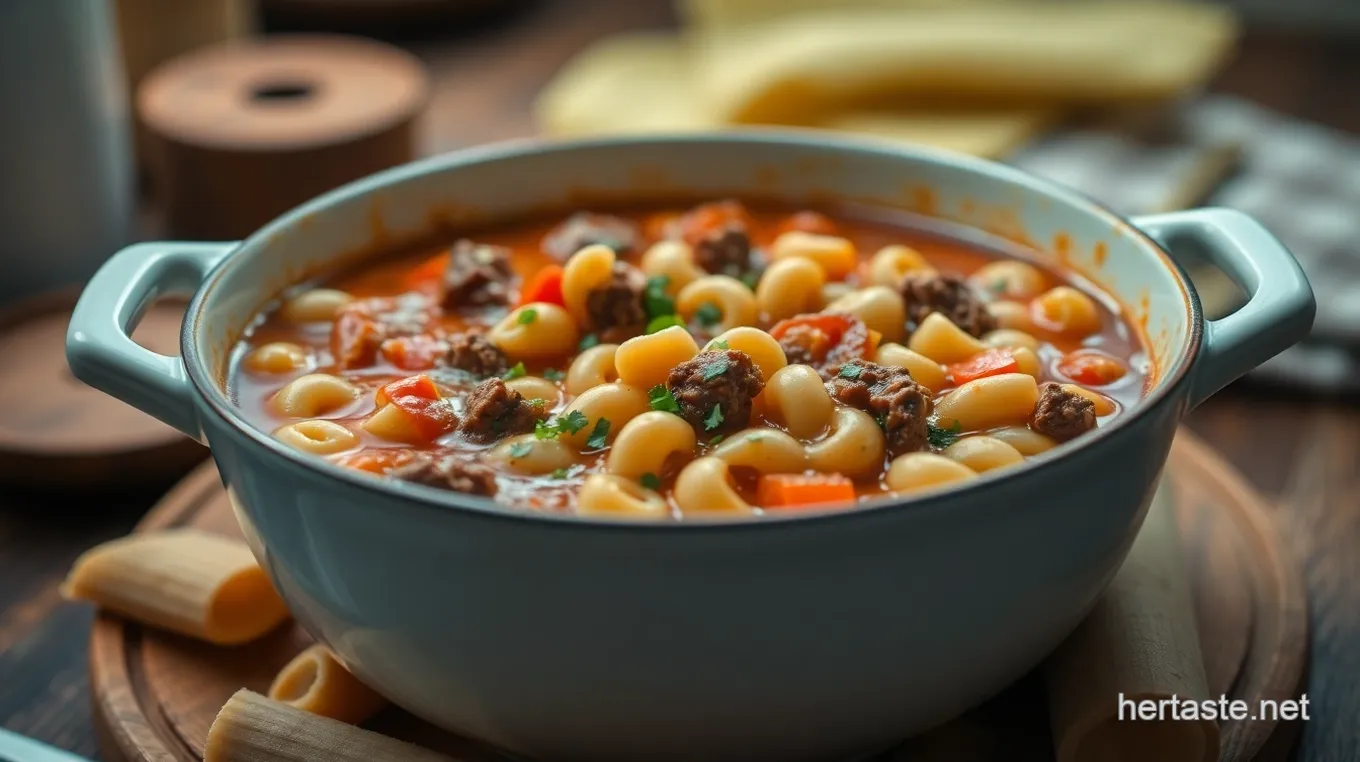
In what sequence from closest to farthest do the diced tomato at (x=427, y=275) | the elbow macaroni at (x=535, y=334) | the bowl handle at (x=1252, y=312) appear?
the bowl handle at (x=1252, y=312)
the elbow macaroni at (x=535, y=334)
the diced tomato at (x=427, y=275)

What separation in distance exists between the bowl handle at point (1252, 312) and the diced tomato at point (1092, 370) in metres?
0.26

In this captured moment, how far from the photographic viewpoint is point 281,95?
4.46 m

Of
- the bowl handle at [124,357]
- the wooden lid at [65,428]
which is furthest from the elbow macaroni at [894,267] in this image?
the wooden lid at [65,428]

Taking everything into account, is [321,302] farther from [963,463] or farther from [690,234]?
[963,463]

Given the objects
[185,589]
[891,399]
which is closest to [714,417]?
[891,399]

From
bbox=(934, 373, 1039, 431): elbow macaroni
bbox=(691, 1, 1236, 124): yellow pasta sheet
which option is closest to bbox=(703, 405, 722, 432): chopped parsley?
bbox=(934, 373, 1039, 431): elbow macaroni

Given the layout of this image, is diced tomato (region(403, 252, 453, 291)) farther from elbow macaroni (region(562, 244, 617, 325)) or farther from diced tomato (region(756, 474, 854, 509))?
diced tomato (region(756, 474, 854, 509))

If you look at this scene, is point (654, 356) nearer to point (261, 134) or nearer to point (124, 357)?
point (124, 357)

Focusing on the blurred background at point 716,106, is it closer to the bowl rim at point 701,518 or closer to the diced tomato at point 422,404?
the bowl rim at point 701,518

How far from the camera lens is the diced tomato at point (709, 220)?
3014mm

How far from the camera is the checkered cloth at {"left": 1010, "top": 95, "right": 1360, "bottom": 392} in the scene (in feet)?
11.7

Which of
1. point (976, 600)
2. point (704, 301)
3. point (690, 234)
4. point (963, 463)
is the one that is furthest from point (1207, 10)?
point (976, 600)

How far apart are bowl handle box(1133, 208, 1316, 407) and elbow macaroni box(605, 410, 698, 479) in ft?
2.41

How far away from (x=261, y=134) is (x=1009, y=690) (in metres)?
2.69
